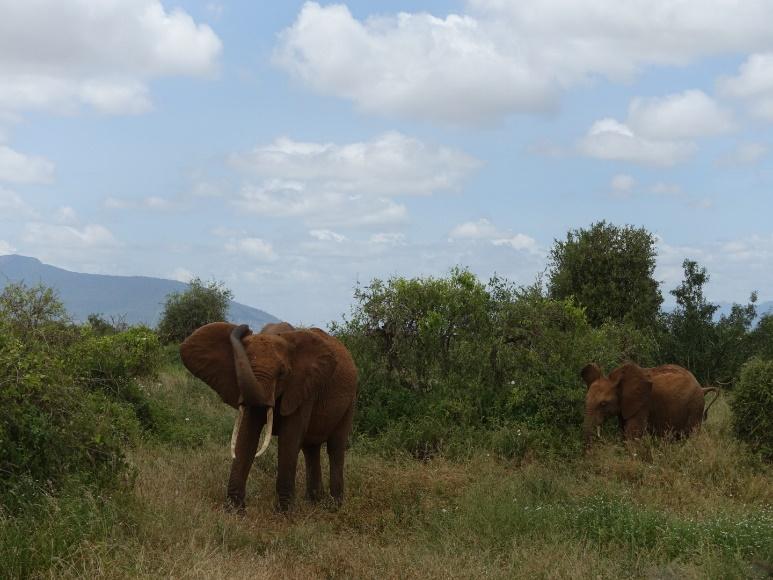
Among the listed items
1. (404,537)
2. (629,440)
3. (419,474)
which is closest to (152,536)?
(404,537)

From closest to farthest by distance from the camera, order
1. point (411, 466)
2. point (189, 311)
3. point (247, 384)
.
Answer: point (247, 384) < point (411, 466) < point (189, 311)

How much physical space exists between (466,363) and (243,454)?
6959 millimetres

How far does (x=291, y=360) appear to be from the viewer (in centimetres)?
1035


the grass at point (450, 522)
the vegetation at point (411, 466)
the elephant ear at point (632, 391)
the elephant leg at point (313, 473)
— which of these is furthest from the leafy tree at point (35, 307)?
the elephant ear at point (632, 391)

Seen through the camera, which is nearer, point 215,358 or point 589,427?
point 215,358

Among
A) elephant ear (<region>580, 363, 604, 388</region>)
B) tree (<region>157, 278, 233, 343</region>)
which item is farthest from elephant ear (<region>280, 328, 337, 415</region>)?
tree (<region>157, 278, 233, 343</region>)

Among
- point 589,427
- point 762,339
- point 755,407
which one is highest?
point 762,339

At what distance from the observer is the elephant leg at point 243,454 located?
394 inches

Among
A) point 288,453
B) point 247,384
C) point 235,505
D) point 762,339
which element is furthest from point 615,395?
point 762,339

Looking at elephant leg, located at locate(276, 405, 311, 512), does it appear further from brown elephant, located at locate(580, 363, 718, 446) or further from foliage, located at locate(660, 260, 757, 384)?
foliage, located at locate(660, 260, 757, 384)

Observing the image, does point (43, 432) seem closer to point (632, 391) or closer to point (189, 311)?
point (632, 391)

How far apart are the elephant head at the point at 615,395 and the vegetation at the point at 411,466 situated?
50cm

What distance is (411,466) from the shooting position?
42.4ft

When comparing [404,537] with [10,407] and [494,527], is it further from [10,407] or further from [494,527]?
[10,407]
